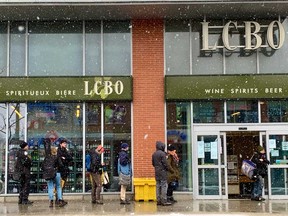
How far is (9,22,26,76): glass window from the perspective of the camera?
16.6 metres

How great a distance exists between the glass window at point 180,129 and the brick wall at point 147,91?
0.28 metres

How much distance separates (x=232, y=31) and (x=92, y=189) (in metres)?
6.80

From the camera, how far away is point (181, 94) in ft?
53.6

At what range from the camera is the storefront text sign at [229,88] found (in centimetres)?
1631

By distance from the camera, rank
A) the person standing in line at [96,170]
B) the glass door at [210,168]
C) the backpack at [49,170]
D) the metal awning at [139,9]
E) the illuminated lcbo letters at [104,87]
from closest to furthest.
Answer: the backpack at [49,170] → the person standing in line at [96,170] → the metal awning at [139,9] → the glass door at [210,168] → the illuminated lcbo letters at [104,87]

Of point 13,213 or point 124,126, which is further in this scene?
point 124,126

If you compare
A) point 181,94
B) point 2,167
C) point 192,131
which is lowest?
point 2,167

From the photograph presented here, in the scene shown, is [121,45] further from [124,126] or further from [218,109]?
[218,109]

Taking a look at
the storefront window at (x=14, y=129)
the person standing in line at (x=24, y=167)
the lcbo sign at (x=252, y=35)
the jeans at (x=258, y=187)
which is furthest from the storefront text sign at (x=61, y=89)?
the jeans at (x=258, y=187)

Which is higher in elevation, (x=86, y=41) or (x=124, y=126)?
(x=86, y=41)

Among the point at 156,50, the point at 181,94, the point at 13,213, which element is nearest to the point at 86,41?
the point at 156,50

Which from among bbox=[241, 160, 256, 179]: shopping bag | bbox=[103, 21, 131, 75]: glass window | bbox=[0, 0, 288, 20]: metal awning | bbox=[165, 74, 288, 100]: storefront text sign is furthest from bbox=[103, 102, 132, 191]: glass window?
bbox=[241, 160, 256, 179]: shopping bag

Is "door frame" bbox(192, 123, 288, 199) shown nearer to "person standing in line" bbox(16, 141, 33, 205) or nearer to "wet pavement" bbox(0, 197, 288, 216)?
"wet pavement" bbox(0, 197, 288, 216)

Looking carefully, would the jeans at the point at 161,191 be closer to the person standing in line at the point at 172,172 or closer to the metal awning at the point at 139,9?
the person standing in line at the point at 172,172
